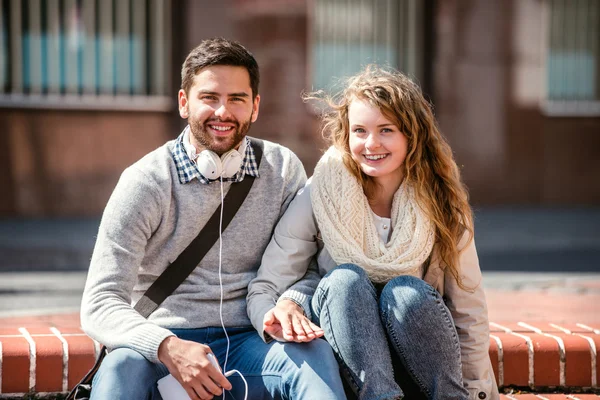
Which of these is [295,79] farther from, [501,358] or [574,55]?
[501,358]

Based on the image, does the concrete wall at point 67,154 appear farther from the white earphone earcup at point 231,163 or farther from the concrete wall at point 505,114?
the white earphone earcup at point 231,163

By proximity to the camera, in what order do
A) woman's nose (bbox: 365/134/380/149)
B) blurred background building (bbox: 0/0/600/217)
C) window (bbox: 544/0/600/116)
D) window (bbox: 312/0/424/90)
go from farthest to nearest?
1. window (bbox: 544/0/600/116)
2. window (bbox: 312/0/424/90)
3. blurred background building (bbox: 0/0/600/217)
4. woman's nose (bbox: 365/134/380/149)

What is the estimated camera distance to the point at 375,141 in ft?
10.8

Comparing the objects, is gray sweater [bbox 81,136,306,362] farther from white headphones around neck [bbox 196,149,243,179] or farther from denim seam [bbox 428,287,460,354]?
denim seam [bbox 428,287,460,354]

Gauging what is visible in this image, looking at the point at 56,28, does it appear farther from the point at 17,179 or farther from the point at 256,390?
the point at 256,390

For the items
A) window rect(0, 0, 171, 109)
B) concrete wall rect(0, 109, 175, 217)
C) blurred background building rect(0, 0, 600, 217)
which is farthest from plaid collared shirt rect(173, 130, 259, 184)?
window rect(0, 0, 171, 109)

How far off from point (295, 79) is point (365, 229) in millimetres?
7520

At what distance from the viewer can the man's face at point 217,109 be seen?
129 inches

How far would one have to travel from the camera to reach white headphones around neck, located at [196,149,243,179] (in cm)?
321

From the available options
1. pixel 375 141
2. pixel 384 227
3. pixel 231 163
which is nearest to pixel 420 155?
pixel 375 141

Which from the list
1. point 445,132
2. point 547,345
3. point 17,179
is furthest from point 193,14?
point 547,345

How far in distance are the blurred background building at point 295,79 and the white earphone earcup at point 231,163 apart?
6.71 m

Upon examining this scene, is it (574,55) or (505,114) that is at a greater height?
(574,55)

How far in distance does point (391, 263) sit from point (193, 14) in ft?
25.2
